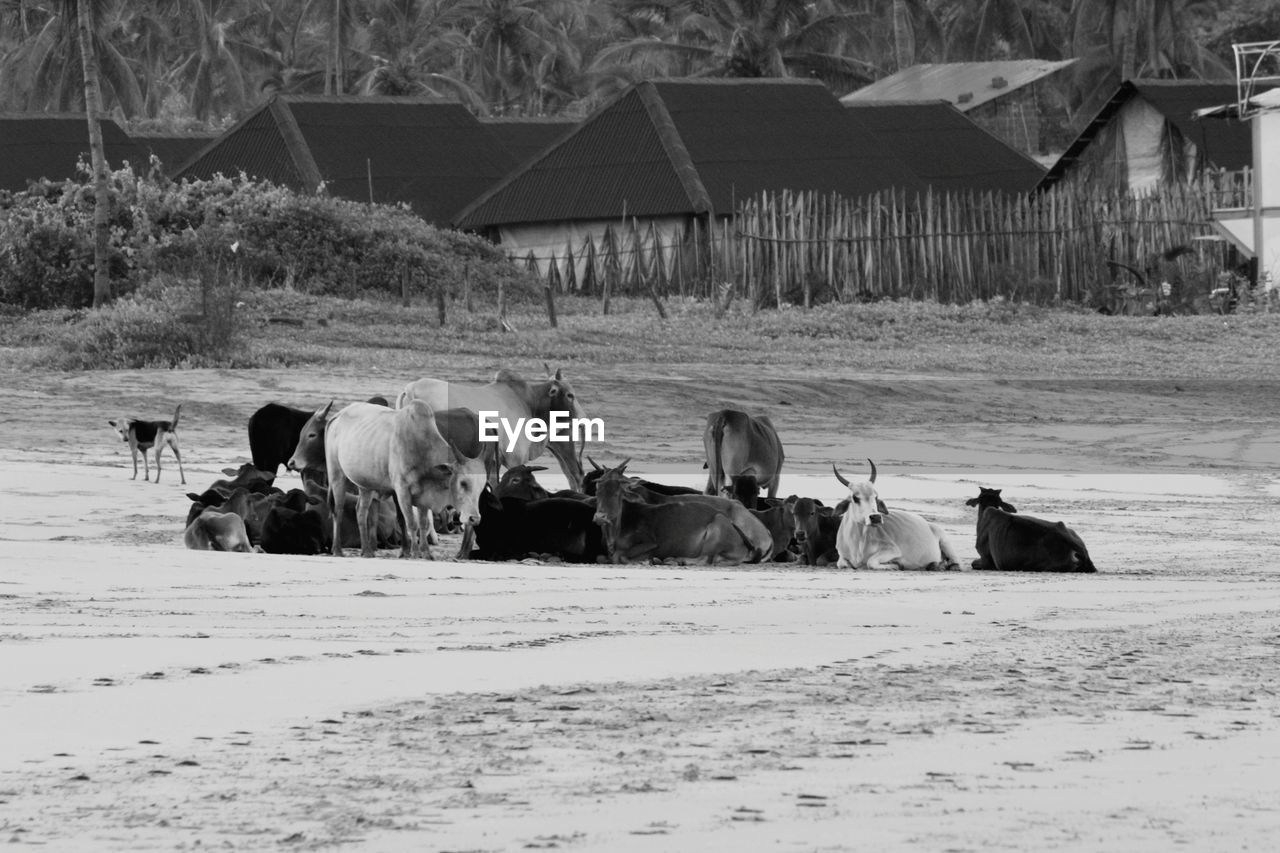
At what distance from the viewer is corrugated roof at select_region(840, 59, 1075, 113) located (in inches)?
2692

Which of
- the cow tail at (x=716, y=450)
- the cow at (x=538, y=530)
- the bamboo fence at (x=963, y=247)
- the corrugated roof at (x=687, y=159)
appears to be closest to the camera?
the cow at (x=538, y=530)

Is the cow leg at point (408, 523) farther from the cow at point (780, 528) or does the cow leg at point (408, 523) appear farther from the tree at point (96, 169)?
the tree at point (96, 169)

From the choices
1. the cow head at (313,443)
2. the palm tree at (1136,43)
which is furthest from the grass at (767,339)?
the palm tree at (1136,43)

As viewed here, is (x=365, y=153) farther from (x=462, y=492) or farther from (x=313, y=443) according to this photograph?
(x=462, y=492)

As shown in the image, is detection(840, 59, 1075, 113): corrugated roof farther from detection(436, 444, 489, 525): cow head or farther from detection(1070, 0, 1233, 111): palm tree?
detection(436, 444, 489, 525): cow head

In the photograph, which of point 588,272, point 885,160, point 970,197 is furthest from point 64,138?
point 970,197

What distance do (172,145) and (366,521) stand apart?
44.9m

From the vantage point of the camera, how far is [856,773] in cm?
599

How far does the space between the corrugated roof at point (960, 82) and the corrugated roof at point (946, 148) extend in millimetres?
11443

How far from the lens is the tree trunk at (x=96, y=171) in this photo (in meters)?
36.8

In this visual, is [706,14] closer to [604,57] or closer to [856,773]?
[604,57]

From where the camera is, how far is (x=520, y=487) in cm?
1462

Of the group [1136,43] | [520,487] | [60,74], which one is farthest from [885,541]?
[1136,43]

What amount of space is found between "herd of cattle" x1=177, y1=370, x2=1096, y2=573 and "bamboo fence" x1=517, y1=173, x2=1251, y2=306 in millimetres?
22716
